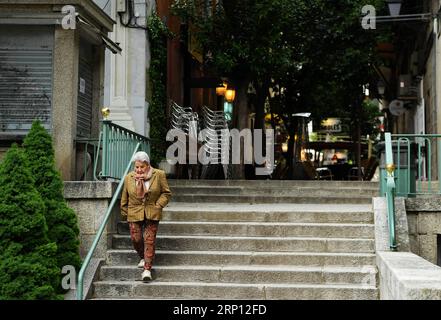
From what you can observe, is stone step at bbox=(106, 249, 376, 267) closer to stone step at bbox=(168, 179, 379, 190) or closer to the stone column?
the stone column

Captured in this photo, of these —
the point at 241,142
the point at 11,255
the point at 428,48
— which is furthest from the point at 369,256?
the point at 428,48

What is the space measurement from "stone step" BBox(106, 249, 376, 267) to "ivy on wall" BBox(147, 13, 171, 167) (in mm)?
6643

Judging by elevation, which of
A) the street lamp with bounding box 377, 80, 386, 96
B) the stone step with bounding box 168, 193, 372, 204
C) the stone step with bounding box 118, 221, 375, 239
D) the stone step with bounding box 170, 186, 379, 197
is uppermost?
the street lamp with bounding box 377, 80, 386, 96

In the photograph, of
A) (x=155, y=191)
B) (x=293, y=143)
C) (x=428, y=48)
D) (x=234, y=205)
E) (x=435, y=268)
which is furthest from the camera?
(x=293, y=143)

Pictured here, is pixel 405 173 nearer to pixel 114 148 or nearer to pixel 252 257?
pixel 252 257

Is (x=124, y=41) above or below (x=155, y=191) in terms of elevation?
above

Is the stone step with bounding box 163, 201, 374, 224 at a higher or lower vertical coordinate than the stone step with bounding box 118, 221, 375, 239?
higher

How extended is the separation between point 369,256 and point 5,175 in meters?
4.71

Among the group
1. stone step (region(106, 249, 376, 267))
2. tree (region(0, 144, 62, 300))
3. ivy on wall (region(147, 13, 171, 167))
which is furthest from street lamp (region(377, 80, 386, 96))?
tree (region(0, 144, 62, 300))

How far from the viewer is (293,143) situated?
26.5m

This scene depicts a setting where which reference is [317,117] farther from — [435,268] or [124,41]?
[435,268]

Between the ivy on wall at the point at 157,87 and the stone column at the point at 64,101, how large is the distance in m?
5.81

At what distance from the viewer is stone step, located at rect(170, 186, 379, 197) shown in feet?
43.8

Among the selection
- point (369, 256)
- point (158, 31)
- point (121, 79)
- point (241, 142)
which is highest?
point (158, 31)
